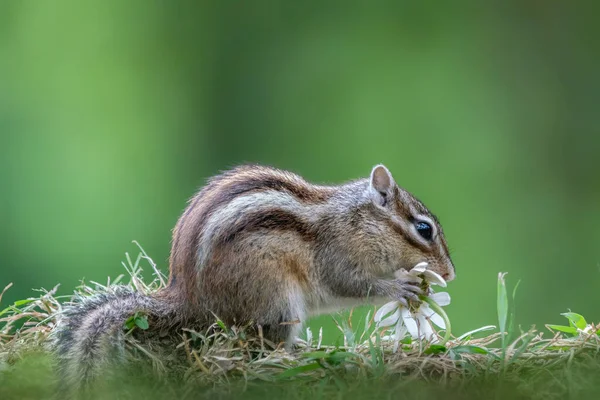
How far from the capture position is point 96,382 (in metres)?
3.21

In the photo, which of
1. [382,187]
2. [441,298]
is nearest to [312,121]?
[382,187]

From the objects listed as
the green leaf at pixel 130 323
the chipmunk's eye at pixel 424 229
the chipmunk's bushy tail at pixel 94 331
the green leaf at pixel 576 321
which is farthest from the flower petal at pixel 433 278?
the green leaf at pixel 130 323

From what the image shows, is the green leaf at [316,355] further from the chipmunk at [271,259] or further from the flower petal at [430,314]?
the flower petal at [430,314]

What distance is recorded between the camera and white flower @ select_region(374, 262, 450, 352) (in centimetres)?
364

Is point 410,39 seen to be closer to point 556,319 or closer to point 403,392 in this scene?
point 556,319

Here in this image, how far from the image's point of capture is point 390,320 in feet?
12.2

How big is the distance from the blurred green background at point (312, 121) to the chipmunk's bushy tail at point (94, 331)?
4.16 m

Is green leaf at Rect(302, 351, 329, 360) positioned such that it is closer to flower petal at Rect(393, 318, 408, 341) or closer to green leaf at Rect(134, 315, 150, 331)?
flower petal at Rect(393, 318, 408, 341)

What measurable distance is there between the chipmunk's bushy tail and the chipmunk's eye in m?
1.21

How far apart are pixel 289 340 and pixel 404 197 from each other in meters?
0.99

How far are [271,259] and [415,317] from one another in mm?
582

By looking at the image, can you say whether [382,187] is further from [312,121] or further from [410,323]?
[312,121]

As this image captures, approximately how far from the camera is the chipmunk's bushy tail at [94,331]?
10.8 feet

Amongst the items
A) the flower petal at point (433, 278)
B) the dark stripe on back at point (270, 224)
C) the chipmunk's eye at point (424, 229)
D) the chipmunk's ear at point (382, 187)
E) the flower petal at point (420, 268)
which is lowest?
the flower petal at point (433, 278)
